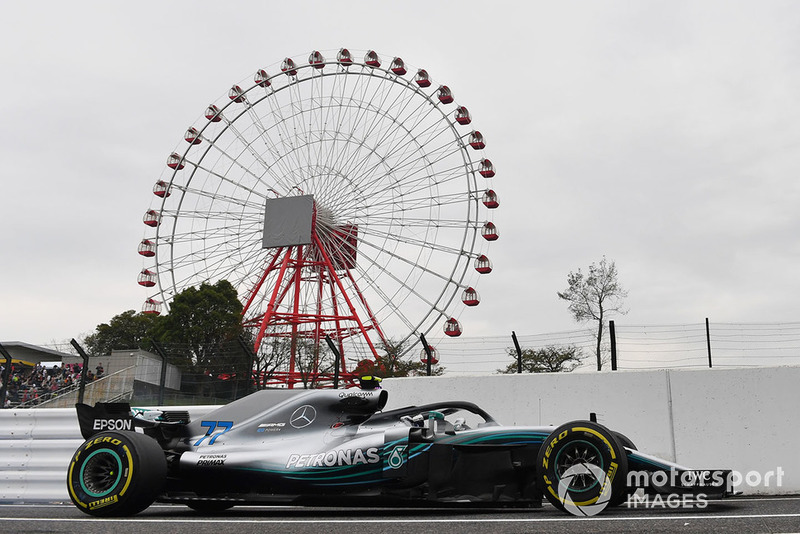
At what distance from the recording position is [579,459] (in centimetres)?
567

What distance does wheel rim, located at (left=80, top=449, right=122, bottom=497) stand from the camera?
6602 mm

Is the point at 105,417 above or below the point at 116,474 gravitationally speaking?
above

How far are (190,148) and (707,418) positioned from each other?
2744 cm

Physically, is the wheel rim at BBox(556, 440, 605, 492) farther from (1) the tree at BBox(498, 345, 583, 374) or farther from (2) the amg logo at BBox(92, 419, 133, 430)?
(1) the tree at BBox(498, 345, 583, 374)

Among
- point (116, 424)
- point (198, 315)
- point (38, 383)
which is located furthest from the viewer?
point (198, 315)

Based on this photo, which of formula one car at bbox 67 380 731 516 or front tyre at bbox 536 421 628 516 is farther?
formula one car at bbox 67 380 731 516

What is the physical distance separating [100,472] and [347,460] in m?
2.20

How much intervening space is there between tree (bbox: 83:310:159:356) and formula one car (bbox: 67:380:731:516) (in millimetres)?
→ 53162

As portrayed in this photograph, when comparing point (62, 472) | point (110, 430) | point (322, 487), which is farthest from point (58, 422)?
point (322, 487)

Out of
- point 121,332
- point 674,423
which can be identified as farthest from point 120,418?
point 121,332

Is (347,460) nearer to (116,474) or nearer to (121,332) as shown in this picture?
(116,474)

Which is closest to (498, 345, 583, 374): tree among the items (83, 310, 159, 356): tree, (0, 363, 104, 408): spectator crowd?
(0, 363, 104, 408): spectator crowd

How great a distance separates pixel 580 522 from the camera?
4941 mm

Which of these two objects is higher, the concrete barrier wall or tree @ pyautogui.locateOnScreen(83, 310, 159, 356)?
tree @ pyautogui.locateOnScreen(83, 310, 159, 356)
